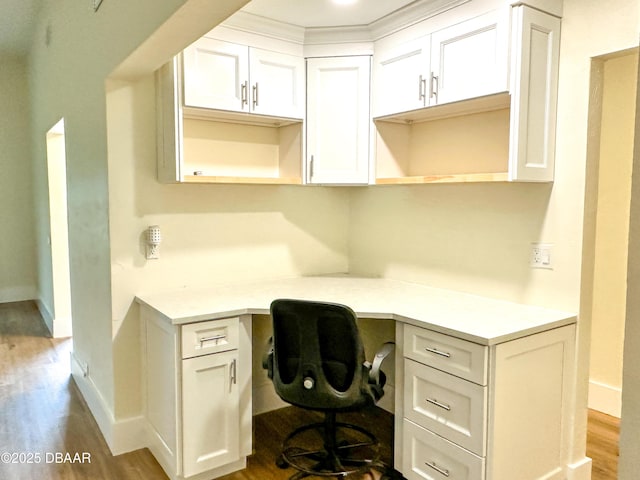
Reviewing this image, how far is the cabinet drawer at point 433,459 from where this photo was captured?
6.36ft

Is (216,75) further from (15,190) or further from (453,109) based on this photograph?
(15,190)

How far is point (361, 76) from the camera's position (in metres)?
2.80

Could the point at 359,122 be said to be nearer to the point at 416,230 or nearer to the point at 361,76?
the point at 361,76

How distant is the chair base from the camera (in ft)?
7.74

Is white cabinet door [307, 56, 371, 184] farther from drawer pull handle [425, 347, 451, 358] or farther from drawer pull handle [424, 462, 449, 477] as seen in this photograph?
drawer pull handle [424, 462, 449, 477]

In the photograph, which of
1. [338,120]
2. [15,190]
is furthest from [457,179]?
[15,190]

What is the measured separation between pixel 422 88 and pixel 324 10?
2.21ft

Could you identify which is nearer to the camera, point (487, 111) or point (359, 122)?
point (487, 111)

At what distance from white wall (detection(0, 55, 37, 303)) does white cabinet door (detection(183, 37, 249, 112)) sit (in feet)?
15.2

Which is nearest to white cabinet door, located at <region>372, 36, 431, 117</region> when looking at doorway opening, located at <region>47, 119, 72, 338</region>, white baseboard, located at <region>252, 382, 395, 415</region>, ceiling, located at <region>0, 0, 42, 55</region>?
white baseboard, located at <region>252, 382, 395, 415</region>

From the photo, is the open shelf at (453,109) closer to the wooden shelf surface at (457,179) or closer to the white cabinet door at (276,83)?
the wooden shelf surface at (457,179)

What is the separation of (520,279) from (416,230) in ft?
2.40

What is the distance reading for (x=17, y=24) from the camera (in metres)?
4.60

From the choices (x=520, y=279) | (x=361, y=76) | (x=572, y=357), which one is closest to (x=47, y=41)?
(x=361, y=76)
